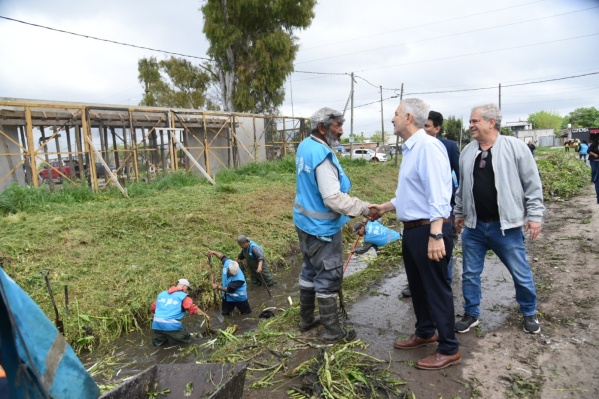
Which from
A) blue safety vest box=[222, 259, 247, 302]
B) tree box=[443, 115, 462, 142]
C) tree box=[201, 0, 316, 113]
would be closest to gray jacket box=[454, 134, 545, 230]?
blue safety vest box=[222, 259, 247, 302]

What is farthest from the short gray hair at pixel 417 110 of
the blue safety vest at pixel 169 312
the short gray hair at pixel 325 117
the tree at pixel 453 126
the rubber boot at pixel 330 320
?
the tree at pixel 453 126

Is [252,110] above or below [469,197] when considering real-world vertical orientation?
above

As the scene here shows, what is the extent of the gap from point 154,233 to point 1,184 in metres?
7.79

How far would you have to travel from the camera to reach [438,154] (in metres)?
2.97

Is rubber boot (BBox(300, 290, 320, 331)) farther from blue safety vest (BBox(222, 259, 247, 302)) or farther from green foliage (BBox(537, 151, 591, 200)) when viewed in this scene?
green foliage (BBox(537, 151, 591, 200))

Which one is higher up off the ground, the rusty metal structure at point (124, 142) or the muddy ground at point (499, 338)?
the rusty metal structure at point (124, 142)

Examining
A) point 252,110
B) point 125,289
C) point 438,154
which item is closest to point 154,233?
point 125,289

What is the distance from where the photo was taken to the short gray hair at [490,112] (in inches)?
136

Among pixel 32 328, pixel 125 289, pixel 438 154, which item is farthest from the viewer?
pixel 125 289

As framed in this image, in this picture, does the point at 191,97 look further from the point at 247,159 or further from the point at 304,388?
the point at 304,388

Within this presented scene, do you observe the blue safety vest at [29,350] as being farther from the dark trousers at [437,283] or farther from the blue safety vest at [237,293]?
the blue safety vest at [237,293]

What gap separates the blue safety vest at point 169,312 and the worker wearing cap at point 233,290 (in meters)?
0.78

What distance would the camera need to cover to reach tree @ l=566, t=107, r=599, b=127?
79.1m

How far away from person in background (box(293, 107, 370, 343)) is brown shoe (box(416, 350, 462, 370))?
2.41ft
